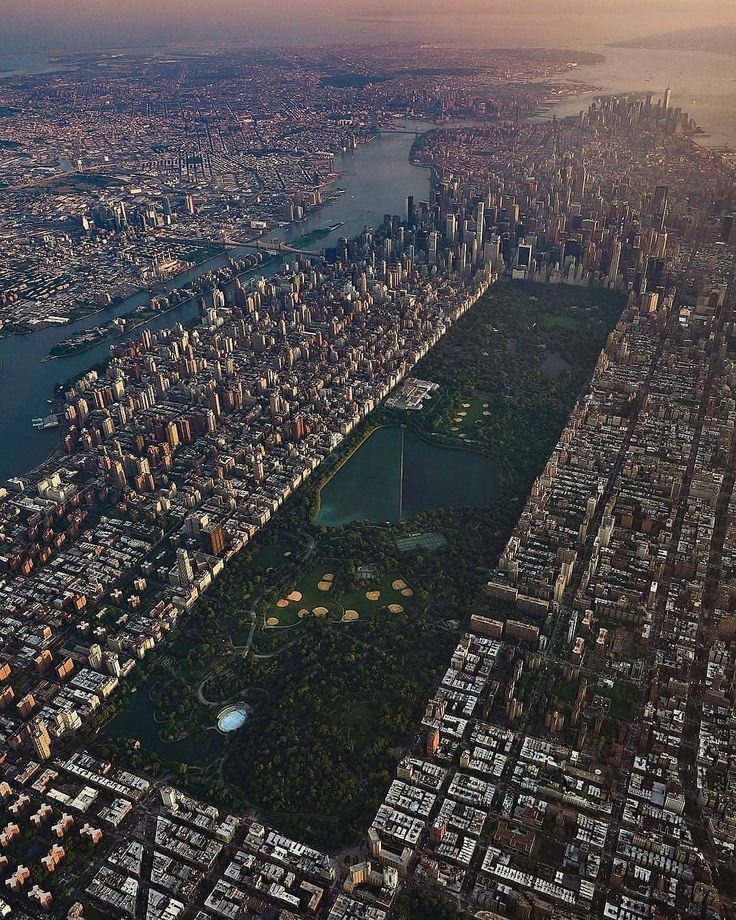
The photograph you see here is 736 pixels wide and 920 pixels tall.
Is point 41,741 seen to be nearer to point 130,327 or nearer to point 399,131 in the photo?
point 130,327

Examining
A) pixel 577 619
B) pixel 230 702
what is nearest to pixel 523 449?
pixel 577 619

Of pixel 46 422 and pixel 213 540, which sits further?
pixel 46 422

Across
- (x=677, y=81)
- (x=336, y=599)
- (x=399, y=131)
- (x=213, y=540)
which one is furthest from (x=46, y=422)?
(x=677, y=81)

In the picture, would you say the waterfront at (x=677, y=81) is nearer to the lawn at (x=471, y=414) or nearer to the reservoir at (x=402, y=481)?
the lawn at (x=471, y=414)

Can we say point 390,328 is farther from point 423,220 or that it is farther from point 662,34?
point 662,34

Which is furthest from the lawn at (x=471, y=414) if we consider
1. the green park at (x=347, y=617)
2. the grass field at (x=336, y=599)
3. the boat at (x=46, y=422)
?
the boat at (x=46, y=422)

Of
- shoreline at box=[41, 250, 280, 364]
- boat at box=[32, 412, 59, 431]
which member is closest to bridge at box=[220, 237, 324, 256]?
shoreline at box=[41, 250, 280, 364]
